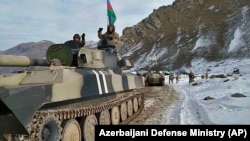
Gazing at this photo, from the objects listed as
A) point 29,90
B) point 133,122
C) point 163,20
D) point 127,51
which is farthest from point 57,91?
point 163,20

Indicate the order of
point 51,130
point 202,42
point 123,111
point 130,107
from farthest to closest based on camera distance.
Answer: point 202,42, point 130,107, point 123,111, point 51,130

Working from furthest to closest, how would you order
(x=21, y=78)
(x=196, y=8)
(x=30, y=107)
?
(x=196, y=8) → (x=21, y=78) → (x=30, y=107)

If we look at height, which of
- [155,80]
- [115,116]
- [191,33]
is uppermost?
[191,33]

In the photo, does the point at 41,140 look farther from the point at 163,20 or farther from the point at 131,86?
the point at 163,20

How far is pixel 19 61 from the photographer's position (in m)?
8.74

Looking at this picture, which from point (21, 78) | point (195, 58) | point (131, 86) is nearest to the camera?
point (21, 78)

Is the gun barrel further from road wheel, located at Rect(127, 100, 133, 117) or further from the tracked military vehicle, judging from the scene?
road wheel, located at Rect(127, 100, 133, 117)

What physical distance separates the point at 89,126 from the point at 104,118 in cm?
120

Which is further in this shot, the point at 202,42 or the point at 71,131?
the point at 202,42

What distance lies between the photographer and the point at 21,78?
8289 mm

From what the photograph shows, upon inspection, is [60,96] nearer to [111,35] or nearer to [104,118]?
[104,118]

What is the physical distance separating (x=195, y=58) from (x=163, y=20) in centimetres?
4551

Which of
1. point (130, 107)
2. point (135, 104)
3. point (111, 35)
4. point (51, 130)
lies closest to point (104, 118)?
point (51, 130)

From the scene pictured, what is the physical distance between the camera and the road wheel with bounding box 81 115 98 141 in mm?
9062
